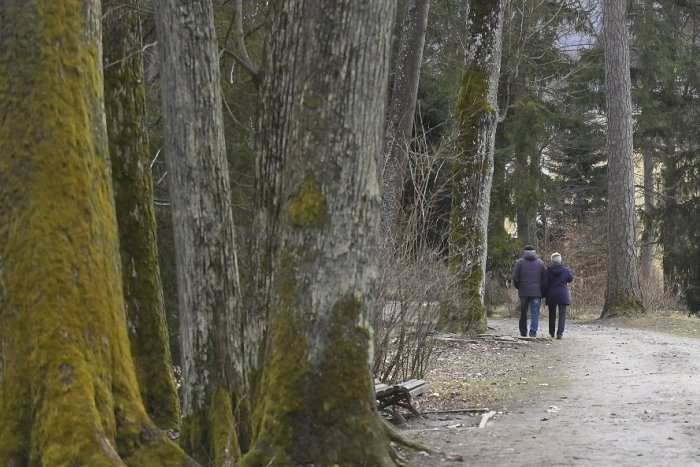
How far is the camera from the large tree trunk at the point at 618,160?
26.2 m

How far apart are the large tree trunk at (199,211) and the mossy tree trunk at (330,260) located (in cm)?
119

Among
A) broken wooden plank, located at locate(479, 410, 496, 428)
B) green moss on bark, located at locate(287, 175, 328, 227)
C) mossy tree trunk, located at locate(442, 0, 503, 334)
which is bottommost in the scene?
broken wooden plank, located at locate(479, 410, 496, 428)

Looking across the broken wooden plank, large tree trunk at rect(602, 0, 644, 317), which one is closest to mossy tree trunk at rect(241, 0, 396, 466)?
the broken wooden plank

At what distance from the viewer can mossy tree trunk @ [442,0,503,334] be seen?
19.0 m

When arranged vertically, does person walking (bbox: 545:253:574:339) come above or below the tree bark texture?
below

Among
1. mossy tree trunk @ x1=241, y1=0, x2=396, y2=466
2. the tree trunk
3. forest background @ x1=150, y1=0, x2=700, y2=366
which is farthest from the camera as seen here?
the tree trunk

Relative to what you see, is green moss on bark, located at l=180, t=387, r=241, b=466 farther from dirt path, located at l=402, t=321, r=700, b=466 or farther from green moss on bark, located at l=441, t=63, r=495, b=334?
green moss on bark, located at l=441, t=63, r=495, b=334

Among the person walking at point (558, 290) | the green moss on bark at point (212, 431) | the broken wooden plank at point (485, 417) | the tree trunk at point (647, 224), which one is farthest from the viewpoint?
the tree trunk at point (647, 224)

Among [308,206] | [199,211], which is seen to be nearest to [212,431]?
[199,211]

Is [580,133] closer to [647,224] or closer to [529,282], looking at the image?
[647,224]

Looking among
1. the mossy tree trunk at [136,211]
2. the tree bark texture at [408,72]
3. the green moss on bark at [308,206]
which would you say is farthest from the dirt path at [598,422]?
the tree bark texture at [408,72]

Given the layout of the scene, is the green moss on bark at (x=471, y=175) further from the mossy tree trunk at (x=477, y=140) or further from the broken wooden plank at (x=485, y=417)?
the broken wooden plank at (x=485, y=417)

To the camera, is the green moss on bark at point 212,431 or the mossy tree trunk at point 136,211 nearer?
the green moss on bark at point 212,431

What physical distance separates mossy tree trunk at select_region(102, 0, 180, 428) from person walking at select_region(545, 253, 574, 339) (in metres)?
11.6
